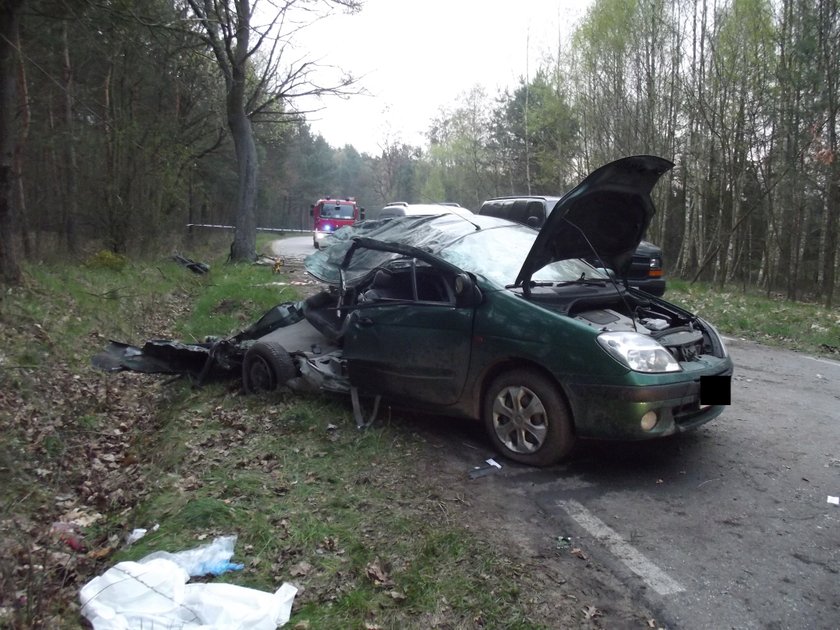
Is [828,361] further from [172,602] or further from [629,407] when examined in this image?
[172,602]

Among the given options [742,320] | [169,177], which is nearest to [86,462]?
[742,320]

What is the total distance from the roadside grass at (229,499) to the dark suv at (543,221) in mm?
5618

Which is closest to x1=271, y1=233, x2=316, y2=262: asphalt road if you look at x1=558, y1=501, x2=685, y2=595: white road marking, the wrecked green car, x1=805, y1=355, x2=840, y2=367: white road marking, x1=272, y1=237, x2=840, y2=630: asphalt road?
x1=805, y1=355, x2=840, y2=367: white road marking

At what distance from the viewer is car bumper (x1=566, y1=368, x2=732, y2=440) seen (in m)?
4.07

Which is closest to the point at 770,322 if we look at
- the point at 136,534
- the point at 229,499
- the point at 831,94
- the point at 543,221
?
the point at 543,221

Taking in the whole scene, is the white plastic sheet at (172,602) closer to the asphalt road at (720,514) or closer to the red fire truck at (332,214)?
the asphalt road at (720,514)

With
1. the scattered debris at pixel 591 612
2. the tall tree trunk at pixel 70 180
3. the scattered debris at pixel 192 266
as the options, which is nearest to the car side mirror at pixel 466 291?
the scattered debris at pixel 591 612

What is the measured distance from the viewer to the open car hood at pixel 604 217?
4590mm

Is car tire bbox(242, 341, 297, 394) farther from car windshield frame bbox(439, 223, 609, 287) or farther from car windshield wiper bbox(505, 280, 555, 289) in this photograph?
car windshield wiper bbox(505, 280, 555, 289)

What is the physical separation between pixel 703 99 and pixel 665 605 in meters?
18.0

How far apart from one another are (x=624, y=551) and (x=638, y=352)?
1302 mm

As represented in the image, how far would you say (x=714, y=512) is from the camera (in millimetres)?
3898

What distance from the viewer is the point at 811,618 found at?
2.85 meters

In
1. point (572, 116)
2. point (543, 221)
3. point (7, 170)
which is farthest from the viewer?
point (572, 116)
